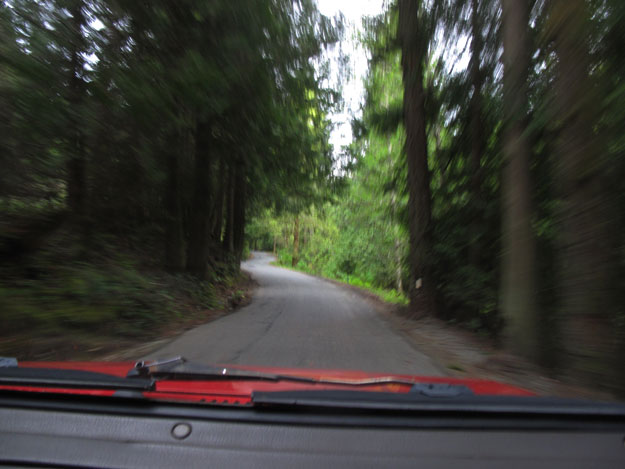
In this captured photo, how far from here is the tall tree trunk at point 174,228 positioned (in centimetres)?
1248

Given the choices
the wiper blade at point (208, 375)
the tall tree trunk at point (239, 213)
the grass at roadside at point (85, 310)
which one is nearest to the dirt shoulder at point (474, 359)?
the wiper blade at point (208, 375)

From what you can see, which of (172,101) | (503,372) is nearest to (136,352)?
(172,101)

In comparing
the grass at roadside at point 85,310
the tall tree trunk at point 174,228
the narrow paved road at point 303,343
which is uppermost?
the tall tree trunk at point 174,228

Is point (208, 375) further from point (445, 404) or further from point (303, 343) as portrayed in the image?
point (303, 343)

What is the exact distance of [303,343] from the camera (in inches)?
278

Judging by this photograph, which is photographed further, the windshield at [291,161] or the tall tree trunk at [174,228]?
the tall tree trunk at [174,228]

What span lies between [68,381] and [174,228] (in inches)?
426

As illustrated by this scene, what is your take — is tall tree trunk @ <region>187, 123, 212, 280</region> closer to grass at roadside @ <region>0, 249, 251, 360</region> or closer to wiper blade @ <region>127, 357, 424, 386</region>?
grass at roadside @ <region>0, 249, 251, 360</region>

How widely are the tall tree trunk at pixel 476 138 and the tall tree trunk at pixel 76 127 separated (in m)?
8.12

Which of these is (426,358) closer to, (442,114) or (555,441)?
(555,441)

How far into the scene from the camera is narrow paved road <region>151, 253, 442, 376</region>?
5.77 metres

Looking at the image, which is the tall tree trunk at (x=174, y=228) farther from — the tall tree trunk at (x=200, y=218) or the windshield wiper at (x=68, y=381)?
the windshield wiper at (x=68, y=381)

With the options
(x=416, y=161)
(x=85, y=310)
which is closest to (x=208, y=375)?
(x=85, y=310)

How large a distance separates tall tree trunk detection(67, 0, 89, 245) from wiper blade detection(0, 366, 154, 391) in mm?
6076
